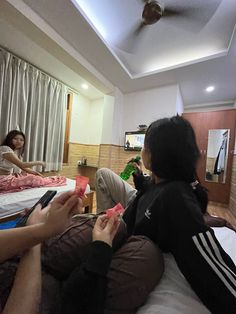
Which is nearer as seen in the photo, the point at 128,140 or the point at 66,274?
the point at 66,274

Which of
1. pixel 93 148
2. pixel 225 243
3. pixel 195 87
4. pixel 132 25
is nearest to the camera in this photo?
pixel 225 243

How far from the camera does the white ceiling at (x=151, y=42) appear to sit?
1526 millimetres

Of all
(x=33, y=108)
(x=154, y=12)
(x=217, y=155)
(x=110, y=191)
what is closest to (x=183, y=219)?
(x=110, y=191)

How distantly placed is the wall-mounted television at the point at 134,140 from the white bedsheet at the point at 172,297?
2535mm

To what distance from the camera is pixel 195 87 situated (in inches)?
110

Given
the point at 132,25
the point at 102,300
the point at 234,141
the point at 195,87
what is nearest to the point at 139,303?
the point at 102,300

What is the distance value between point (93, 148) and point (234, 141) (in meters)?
2.71

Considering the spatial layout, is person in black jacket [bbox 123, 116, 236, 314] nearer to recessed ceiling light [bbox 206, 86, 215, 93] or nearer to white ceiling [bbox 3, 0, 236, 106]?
white ceiling [bbox 3, 0, 236, 106]

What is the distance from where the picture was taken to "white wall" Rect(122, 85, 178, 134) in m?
2.81

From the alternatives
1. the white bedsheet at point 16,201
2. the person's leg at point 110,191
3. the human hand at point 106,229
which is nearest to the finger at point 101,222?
the human hand at point 106,229

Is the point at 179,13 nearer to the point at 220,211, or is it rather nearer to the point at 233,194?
the point at 233,194

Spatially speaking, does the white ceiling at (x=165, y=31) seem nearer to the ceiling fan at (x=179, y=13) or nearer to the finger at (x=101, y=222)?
the ceiling fan at (x=179, y=13)

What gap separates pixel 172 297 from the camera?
456 millimetres

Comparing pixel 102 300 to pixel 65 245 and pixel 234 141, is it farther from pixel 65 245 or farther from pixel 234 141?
pixel 234 141
